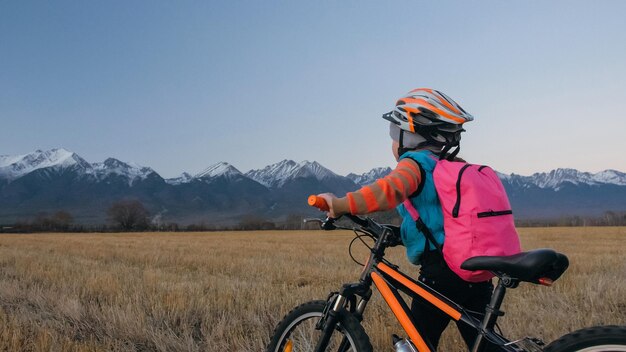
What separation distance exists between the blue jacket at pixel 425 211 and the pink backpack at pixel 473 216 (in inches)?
3.2

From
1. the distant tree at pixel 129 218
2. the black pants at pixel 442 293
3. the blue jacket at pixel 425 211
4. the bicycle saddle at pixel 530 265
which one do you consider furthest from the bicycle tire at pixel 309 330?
the distant tree at pixel 129 218

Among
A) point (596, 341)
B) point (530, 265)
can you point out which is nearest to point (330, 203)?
point (530, 265)

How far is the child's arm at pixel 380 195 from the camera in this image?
2533 millimetres

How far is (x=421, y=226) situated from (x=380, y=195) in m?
0.33

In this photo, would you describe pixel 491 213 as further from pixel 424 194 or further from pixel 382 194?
pixel 382 194

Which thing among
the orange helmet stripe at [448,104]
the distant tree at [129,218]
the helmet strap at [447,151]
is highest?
the orange helmet stripe at [448,104]

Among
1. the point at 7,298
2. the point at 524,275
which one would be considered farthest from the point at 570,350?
the point at 7,298

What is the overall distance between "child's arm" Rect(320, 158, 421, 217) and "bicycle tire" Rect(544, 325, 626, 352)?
973 millimetres

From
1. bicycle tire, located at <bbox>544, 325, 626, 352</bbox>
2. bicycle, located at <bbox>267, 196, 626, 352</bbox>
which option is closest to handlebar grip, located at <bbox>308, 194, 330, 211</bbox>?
bicycle, located at <bbox>267, 196, 626, 352</bbox>

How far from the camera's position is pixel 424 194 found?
8.68 ft

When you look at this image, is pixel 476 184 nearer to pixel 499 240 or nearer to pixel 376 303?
pixel 499 240

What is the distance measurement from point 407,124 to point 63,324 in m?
4.25

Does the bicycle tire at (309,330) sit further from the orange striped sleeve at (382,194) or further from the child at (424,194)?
the orange striped sleeve at (382,194)

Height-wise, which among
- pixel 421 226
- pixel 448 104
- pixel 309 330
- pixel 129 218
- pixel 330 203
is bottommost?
pixel 129 218
